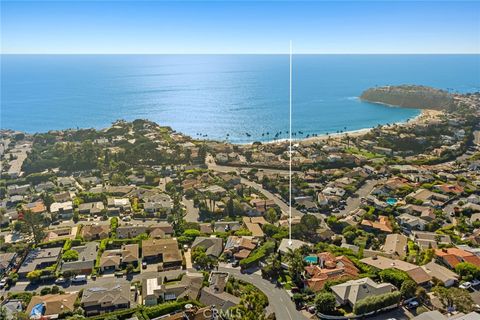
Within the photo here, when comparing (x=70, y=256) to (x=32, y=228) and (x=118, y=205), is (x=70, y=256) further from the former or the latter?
(x=118, y=205)

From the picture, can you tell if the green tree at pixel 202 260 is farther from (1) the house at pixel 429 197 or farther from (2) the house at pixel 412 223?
(1) the house at pixel 429 197

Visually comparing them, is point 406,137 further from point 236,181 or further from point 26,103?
point 26,103

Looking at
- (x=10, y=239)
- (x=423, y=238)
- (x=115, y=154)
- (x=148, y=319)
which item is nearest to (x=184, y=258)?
(x=148, y=319)

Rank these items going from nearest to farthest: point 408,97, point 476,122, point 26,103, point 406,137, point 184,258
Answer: point 184,258 < point 406,137 < point 476,122 < point 408,97 < point 26,103

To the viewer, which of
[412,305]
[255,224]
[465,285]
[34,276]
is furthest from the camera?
[255,224]

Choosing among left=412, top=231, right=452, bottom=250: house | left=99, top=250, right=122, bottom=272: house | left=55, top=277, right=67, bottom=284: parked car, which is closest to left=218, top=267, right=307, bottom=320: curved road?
left=99, top=250, right=122, bottom=272: house

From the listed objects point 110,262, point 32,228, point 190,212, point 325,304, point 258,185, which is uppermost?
point 32,228

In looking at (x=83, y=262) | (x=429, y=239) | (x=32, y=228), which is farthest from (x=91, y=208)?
(x=429, y=239)
